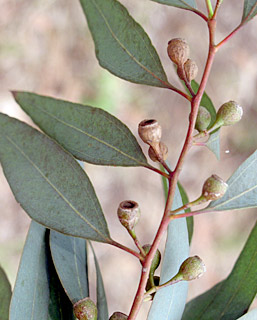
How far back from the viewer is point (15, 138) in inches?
18.5

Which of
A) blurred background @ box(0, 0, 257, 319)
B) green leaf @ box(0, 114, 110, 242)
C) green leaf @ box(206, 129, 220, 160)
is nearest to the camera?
green leaf @ box(0, 114, 110, 242)

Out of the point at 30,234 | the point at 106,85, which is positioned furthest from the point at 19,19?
the point at 30,234

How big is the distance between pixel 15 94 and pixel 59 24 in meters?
1.44

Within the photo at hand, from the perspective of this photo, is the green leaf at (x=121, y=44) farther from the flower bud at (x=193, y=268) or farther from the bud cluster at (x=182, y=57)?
the flower bud at (x=193, y=268)

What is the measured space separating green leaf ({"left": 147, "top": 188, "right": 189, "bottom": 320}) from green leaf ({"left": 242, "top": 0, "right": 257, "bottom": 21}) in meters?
0.21

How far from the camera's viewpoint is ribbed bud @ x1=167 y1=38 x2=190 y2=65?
506 millimetres

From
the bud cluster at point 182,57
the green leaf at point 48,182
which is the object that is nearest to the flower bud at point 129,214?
the green leaf at point 48,182

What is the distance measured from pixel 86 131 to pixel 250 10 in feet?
0.69

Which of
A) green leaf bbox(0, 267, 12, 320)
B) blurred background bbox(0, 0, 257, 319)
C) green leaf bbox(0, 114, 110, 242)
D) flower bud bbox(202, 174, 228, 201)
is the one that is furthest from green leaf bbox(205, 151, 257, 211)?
blurred background bbox(0, 0, 257, 319)

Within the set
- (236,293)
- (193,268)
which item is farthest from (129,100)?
(193,268)

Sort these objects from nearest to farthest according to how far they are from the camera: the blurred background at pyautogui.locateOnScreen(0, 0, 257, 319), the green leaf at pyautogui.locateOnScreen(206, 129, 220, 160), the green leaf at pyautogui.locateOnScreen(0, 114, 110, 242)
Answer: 1. the green leaf at pyautogui.locateOnScreen(0, 114, 110, 242)
2. the green leaf at pyautogui.locateOnScreen(206, 129, 220, 160)
3. the blurred background at pyautogui.locateOnScreen(0, 0, 257, 319)

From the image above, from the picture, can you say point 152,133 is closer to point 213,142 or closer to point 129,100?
point 213,142

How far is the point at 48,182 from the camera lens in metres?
0.50

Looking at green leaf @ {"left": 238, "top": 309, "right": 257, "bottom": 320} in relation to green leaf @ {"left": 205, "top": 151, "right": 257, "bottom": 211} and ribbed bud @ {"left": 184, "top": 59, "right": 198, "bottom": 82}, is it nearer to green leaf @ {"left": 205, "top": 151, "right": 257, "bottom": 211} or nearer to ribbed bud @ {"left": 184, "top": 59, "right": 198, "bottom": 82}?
green leaf @ {"left": 205, "top": 151, "right": 257, "bottom": 211}
